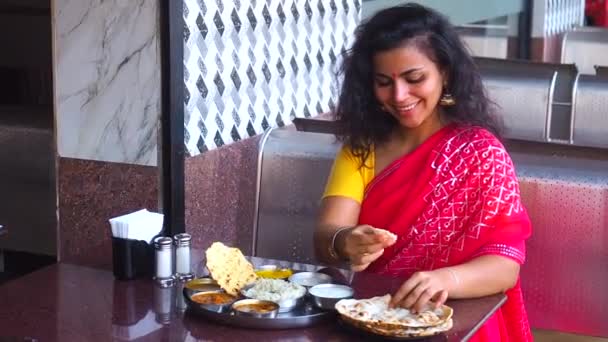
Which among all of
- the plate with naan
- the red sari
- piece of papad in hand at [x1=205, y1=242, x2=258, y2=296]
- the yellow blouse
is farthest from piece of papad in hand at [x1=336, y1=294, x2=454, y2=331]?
the yellow blouse

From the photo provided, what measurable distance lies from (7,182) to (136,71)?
1.37 m

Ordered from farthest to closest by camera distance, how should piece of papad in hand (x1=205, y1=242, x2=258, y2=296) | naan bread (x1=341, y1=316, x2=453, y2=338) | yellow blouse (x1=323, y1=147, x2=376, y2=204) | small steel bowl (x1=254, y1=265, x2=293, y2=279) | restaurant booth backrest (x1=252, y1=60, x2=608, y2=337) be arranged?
restaurant booth backrest (x1=252, y1=60, x2=608, y2=337)
yellow blouse (x1=323, y1=147, x2=376, y2=204)
small steel bowl (x1=254, y1=265, x2=293, y2=279)
piece of papad in hand (x1=205, y1=242, x2=258, y2=296)
naan bread (x1=341, y1=316, x2=453, y2=338)

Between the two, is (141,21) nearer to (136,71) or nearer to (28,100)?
(136,71)

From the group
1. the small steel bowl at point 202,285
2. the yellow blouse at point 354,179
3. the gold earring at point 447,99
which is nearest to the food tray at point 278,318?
the small steel bowl at point 202,285

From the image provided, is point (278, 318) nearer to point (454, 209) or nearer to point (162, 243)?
point (162, 243)

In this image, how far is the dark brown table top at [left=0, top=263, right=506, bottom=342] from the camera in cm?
174

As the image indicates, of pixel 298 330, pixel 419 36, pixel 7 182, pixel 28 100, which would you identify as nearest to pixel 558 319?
pixel 419 36

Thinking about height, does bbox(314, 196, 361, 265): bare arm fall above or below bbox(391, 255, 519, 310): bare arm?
→ above

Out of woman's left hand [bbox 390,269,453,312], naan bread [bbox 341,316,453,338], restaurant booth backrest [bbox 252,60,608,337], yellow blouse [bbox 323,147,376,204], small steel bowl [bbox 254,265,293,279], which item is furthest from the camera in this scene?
restaurant booth backrest [bbox 252,60,608,337]

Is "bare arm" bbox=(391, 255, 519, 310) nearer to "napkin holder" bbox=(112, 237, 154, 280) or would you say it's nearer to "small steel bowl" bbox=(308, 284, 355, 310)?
"small steel bowl" bbox=(308, 284, 355, 310)

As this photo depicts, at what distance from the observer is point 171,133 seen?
7.84 ft

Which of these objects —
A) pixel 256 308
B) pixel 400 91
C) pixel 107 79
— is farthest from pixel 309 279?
pixel 107 79

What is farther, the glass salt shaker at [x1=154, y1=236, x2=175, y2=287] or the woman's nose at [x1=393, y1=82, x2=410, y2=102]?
the woman's nose at [x1=393, y1=82, x2=410, y2=102]

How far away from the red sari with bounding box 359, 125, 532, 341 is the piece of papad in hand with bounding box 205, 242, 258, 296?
39cm
